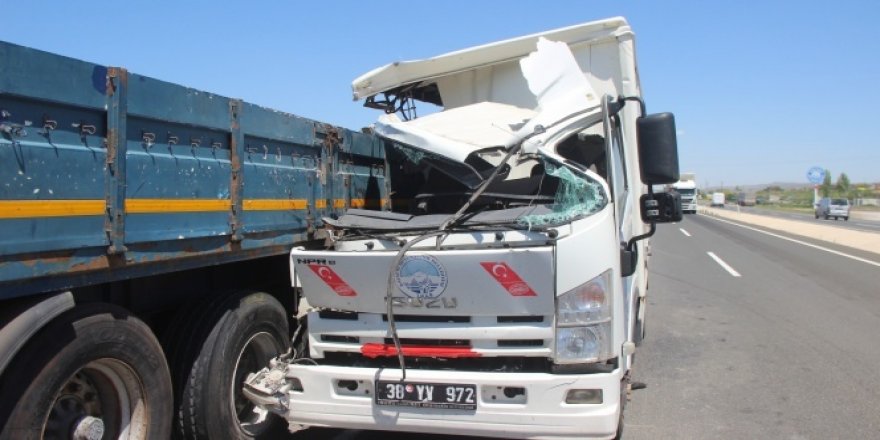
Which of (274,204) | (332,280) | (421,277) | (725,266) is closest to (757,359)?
→ (421,277)

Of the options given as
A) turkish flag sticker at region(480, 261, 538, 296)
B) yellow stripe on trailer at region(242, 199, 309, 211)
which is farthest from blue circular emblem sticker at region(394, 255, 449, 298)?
yellow stripe on trailer at region(242, 199, 309, 211)

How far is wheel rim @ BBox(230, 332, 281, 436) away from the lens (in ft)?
13.5

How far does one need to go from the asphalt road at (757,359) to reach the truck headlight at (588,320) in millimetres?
1535

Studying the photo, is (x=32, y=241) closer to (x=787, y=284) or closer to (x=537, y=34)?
(x=537, y=34)

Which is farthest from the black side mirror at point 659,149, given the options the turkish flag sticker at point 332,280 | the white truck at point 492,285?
the turkish flag sticker at point 332,280

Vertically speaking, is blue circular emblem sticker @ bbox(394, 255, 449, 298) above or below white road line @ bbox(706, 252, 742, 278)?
above

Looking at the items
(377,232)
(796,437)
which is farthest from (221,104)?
(796,437)

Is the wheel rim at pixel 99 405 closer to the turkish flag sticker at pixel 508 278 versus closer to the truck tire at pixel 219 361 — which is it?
the truck tire at pixel 219 361

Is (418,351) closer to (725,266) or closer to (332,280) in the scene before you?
(332,280)

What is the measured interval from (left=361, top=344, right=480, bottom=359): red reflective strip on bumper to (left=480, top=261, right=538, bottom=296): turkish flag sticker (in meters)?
0.45

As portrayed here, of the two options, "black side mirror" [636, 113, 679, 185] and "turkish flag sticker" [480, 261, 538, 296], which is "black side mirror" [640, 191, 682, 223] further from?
"turkish flag sticker" [480, 261, 538, 296]

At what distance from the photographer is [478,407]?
11.3 feet

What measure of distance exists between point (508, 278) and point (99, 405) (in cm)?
211

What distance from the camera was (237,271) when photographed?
4363 millimetres
